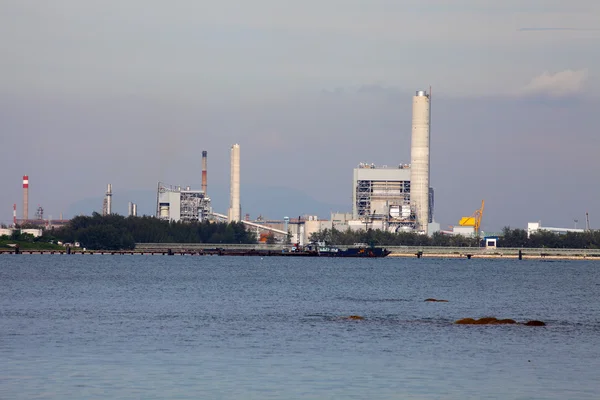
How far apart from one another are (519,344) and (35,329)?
21681 mm

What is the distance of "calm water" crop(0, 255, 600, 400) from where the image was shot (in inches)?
1244

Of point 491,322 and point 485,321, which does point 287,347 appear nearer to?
point 485,321

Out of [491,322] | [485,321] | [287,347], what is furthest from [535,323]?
[287,347]

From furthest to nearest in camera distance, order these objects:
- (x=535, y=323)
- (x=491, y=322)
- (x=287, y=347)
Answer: (x=491, y=322) < (x=535, y=323) < (x=287, y=347)

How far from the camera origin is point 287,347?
42344mm

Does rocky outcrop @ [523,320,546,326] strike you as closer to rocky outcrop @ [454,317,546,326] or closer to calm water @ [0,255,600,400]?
rocky outcrop @ [454,317,546,326]

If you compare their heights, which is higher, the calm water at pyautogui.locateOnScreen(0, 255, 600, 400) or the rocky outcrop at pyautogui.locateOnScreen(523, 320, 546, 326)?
the rocky outcrop at pyautogui.locateOnScreen(523, 320, 546, 326)

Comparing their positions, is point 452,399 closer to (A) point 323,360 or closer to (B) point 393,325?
(A) point 323,360

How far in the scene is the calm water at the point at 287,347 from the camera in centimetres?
3159

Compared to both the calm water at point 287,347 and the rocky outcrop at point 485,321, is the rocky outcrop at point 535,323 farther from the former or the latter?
the rocky outcrop at point 485,321

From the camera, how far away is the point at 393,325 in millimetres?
53438

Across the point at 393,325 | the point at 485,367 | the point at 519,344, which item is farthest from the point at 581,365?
the point at 393,325

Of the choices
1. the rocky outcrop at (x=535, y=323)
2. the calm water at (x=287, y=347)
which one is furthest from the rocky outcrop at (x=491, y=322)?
the calm water at (x=287, y=347)

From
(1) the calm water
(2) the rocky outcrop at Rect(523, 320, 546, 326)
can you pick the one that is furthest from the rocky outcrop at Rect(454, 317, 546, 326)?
Answer: (1) the calm water
